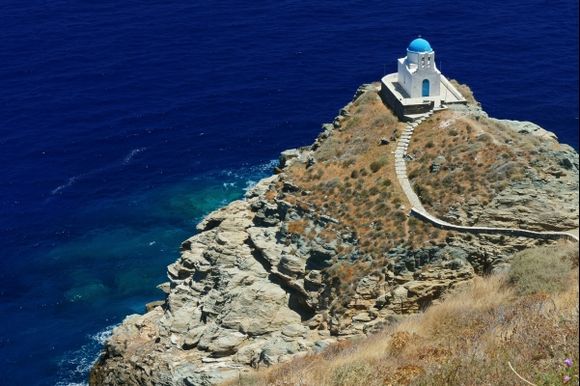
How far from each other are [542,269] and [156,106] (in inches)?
2628

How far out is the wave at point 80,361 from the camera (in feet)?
183

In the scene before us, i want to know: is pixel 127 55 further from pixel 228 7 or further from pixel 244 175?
pixel 244 175

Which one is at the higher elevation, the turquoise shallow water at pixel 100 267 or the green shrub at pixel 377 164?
the green shrub at pixel 377 164

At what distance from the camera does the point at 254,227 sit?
2157 inches

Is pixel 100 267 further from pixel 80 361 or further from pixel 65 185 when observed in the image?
pixel 65 185

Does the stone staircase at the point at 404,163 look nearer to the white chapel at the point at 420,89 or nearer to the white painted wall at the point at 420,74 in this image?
the white chapel at the point at 420,89

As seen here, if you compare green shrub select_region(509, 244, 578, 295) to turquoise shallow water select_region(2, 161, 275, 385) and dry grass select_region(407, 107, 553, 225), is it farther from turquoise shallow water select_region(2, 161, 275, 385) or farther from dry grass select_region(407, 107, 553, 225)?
turquoise shallow water select_region(2, 161, 275, 385)

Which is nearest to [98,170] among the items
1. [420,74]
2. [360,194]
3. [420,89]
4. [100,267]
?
[100,267]

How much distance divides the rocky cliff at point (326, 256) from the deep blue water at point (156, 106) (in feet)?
37.2

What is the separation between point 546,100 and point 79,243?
53851 millimetres

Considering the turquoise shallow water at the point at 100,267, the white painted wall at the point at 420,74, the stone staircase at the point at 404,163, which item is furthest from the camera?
the turquoise shallow water at the point at 100,267

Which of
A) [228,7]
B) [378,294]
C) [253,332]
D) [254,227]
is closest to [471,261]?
[378,294]

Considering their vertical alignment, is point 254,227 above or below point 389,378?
below

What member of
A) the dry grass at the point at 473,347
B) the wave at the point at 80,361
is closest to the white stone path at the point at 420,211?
the dry grass at the point at 473,347
